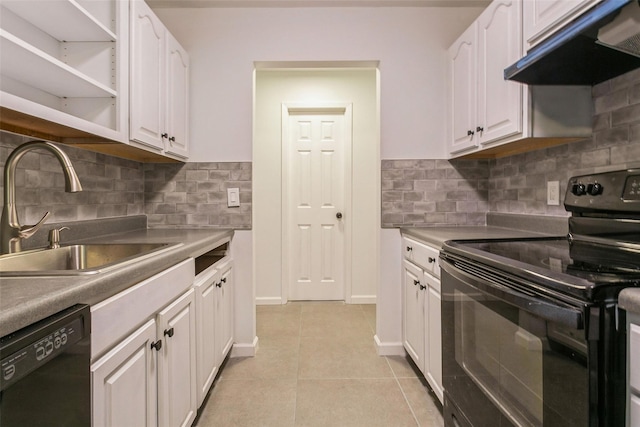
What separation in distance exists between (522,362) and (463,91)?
1666mm

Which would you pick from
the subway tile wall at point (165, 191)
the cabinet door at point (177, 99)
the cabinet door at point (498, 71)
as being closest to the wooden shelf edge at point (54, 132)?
the subway tile wall at point (165, 191)

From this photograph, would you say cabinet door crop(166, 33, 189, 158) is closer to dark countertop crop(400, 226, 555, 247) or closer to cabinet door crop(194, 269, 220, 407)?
cabinet door crop(194, 269, 220, 407)

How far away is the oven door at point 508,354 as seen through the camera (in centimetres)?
76

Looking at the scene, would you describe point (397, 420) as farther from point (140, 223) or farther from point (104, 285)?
point (140, 223)

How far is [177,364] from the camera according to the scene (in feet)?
4.38

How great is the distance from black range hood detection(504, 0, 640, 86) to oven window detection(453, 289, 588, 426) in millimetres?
870

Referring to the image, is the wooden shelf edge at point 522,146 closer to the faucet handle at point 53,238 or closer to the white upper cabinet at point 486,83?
the white upper cabinet at point 486,83

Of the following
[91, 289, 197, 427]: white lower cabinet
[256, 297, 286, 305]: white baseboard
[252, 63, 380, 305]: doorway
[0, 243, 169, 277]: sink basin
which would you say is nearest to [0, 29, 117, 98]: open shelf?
[0, 243, 169, 277]: sink basin

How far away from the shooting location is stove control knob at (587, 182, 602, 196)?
1.31 m

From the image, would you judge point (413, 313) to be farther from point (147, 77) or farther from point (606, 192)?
point (147, 77)

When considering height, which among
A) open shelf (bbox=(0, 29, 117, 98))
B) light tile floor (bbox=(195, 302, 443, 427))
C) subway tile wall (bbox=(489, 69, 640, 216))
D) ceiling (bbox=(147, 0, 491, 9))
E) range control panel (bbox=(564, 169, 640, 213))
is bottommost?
light tile floor (bbox=(195, 302, 443, 427))

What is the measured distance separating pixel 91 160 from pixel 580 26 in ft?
7.14

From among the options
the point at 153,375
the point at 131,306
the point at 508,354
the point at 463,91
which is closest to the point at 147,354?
the point at 153,375

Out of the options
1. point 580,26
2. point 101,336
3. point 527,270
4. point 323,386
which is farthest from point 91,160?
point 580,26
